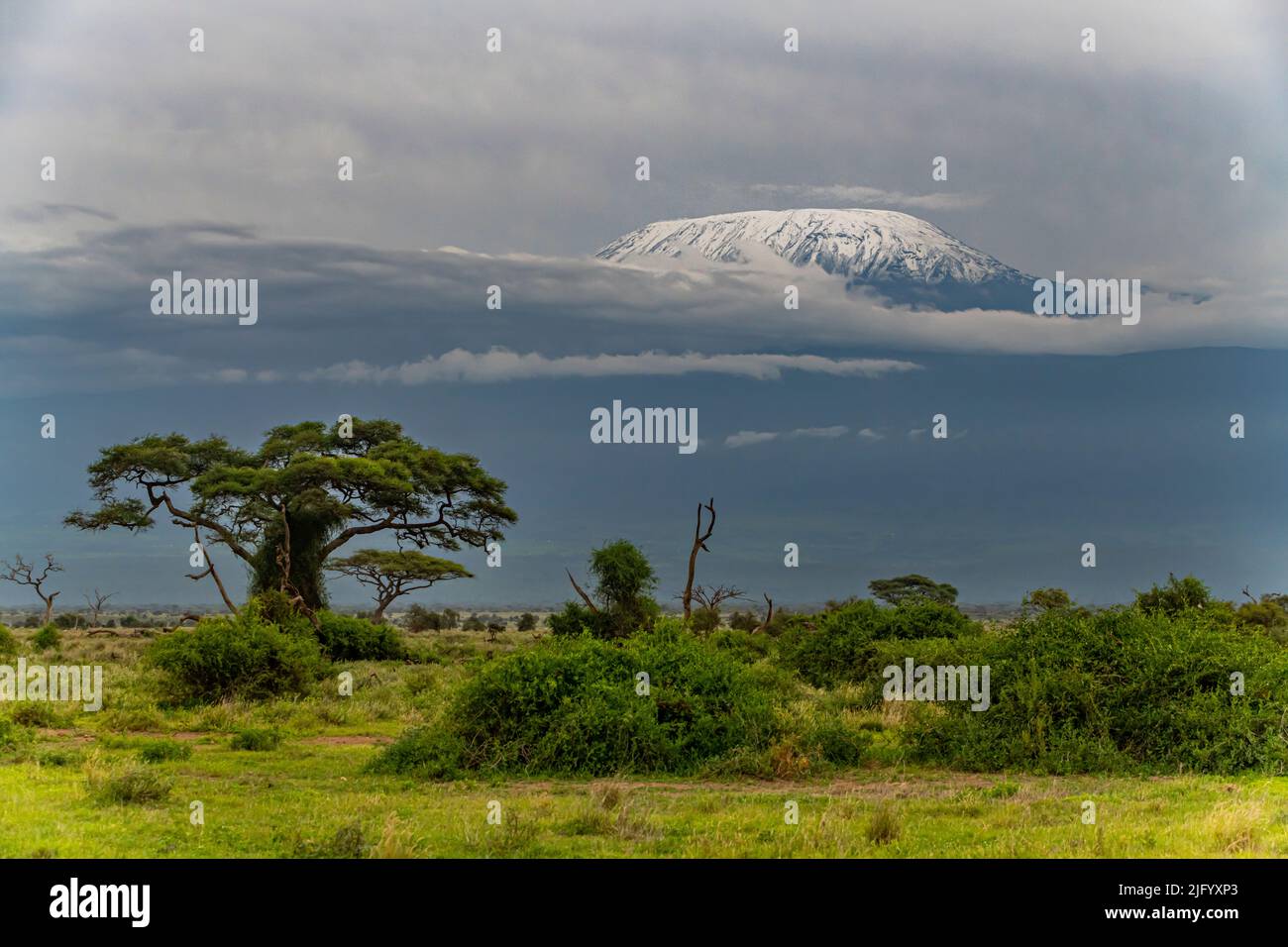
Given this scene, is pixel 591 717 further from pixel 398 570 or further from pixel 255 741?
pixel 398 570

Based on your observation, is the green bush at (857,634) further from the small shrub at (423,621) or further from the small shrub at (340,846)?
the small shrub at (423,621)

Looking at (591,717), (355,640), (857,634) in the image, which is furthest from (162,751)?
(355,640)

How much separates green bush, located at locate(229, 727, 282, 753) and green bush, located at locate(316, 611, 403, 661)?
18.0 m

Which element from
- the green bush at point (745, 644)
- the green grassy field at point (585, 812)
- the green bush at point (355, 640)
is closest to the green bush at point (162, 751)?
the green grassy field at point (585, 812)

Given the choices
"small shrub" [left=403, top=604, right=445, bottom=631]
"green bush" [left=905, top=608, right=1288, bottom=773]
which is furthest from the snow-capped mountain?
"green bush" [left=905, top=608, right=1288, bottom=773]

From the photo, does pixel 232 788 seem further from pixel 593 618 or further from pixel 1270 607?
pixel 1270 607

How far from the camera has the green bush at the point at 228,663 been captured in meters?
24.0

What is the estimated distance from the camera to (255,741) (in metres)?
18.5

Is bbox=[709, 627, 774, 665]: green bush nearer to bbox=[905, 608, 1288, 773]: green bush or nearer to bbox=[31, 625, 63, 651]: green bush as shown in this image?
bbox=[905, 608, 1288, 773]: green bush

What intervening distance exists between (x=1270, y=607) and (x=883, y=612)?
26.6 metres

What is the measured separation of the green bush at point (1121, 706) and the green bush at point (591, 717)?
2779mm

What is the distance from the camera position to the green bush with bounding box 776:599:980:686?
26766 millimetres

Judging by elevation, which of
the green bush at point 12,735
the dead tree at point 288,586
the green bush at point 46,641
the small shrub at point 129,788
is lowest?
the green bush at point 46,641
